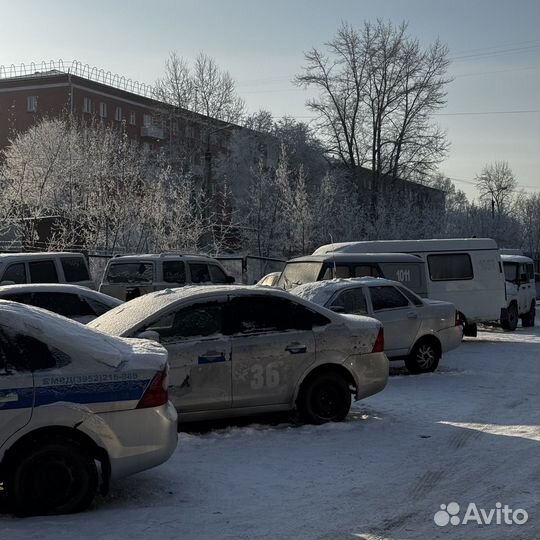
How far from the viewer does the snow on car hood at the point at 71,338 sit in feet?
18.6

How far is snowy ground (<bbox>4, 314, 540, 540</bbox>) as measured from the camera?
5.26m

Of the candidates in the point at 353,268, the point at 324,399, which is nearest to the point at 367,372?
the point at 324,399

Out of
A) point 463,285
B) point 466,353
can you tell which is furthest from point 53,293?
point 463,285

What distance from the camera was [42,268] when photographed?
15422 mm

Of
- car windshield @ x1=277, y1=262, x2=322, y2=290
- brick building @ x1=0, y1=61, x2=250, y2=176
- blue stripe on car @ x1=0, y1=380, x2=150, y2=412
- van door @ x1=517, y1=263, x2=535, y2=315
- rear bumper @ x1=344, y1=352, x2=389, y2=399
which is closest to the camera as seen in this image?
blue stripe on car @ x1=0, y1=380, x2=150, y2=412

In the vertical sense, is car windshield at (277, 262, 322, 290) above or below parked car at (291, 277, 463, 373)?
above

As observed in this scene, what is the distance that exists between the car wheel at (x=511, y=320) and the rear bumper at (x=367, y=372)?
569 inches

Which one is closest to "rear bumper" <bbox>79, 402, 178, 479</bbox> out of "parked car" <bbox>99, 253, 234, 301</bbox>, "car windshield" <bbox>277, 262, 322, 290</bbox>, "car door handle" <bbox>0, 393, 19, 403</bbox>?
"car door handle" <bbox>0, 393, 19, 403</bbox>

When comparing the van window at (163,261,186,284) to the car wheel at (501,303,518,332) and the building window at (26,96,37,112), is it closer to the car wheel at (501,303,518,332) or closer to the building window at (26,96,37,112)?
the car wheel at (501,303,518,332)

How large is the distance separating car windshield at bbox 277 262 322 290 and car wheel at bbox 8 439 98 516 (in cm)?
1072

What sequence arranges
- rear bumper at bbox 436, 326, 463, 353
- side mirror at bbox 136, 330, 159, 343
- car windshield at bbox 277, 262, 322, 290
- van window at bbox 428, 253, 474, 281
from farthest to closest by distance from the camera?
van window at bbox 428, 253, 474, 281 → car windshield at bbox 277, 262, 322, 290 → rear bumper at bbox 436, 326, 463, 353 → side mirror at bbox 136, 330, 159, 343

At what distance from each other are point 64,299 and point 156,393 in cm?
667

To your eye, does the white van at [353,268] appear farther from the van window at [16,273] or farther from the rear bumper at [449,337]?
the van window at [16,273]

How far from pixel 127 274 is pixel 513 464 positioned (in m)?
13.6
